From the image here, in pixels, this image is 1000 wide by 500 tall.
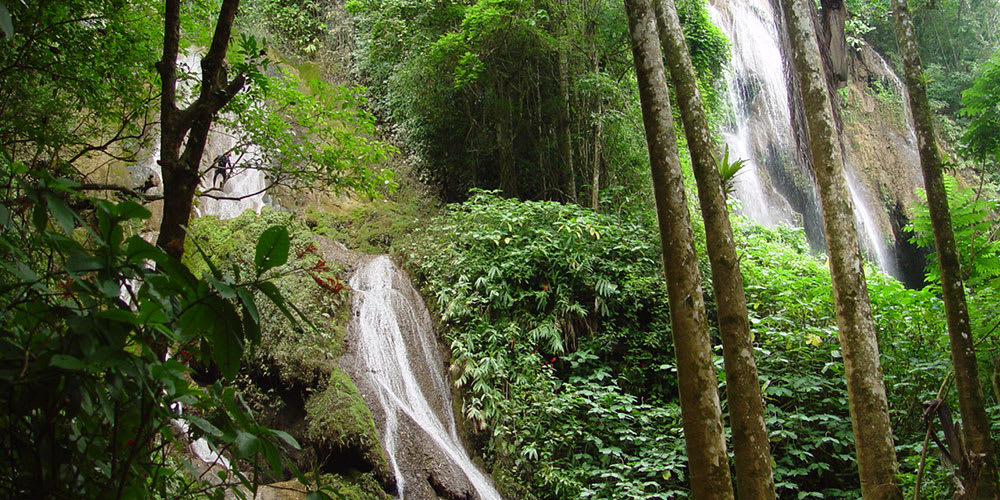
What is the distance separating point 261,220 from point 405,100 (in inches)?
154

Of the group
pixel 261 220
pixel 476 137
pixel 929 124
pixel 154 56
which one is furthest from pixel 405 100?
pixel 929 124

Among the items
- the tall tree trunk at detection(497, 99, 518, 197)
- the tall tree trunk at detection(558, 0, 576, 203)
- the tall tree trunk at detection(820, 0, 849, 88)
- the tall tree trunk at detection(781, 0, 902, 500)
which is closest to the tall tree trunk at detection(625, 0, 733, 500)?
the tall tree trunk at detection(781, 0, 902, 500)

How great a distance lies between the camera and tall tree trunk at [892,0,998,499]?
12.3ft

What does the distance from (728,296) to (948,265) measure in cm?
165

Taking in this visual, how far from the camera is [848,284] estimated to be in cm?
412

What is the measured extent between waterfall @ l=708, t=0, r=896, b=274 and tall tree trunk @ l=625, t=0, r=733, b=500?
10.4m

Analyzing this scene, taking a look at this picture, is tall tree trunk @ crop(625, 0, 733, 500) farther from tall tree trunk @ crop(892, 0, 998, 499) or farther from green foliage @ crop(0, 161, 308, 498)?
green foliage @ crop(0, 161, 308, 498)

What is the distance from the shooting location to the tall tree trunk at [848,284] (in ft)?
12.2

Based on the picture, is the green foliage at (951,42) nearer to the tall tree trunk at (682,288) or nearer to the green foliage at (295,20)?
the green foliage at (295,20)

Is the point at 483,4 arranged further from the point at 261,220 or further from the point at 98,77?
the point at 98,77

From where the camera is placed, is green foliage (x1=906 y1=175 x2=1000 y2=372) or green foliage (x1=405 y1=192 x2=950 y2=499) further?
green foliage (x1=405 y1=192 x2=950 y2=499)

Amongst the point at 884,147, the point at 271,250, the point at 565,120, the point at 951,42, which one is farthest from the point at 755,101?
the point at 271,250

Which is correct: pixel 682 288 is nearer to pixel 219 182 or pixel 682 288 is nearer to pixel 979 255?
pixel 979 255

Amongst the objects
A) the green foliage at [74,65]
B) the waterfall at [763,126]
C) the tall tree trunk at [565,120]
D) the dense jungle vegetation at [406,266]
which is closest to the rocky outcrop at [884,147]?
the waterfall at [763,126]
